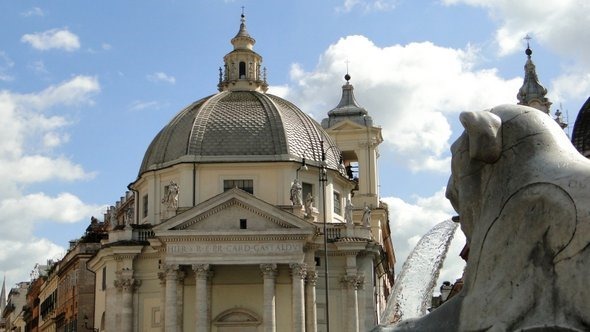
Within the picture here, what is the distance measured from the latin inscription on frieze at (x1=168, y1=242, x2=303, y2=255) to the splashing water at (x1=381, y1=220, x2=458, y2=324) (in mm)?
34807

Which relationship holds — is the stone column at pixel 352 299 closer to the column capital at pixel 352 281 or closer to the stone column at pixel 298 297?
the column capital at pixel 352 281

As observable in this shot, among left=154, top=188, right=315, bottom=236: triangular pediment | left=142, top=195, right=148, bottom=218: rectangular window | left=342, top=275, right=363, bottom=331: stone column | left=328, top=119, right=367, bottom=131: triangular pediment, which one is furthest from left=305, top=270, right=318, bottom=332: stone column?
left=328, top=119, right=367, bottom=131: triangular pediment

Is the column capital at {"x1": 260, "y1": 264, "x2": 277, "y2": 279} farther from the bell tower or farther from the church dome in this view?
the bell tower

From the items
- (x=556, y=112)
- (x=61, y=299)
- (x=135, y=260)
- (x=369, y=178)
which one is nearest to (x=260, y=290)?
(x=135, y=260)

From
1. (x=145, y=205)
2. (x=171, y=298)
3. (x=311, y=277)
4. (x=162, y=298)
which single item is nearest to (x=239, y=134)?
(x=145, y=205)

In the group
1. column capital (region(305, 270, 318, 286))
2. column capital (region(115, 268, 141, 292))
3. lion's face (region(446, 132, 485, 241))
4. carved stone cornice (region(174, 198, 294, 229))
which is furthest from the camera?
column capital (region(115, 268, 141, 292))

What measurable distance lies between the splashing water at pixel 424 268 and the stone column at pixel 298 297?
3465 centimetres

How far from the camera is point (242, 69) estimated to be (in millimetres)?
70375

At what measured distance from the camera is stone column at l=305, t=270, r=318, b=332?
191ft

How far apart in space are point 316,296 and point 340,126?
82.0 feet

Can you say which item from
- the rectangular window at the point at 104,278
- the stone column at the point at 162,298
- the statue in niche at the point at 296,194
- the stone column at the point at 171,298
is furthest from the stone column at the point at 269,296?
the rectangular window at the point at 104,278

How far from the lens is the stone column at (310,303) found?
191 feet

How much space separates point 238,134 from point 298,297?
1197cm

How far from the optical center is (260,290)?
193ft
